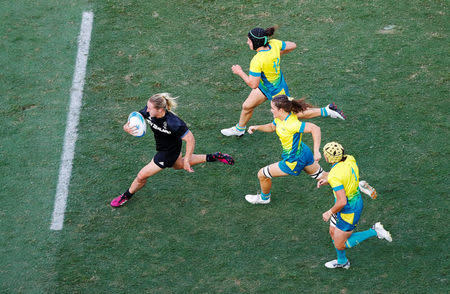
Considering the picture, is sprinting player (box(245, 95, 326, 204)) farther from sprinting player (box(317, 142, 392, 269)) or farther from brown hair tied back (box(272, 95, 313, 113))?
sprinting player (box(317, 142, 392, 269))

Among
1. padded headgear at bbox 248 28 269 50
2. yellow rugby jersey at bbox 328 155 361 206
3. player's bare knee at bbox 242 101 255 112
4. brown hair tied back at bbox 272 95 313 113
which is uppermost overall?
padded headgear at bbox 248 28 269 50

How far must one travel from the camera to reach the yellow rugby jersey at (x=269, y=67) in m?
8.25

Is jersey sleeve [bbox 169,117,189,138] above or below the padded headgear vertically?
below

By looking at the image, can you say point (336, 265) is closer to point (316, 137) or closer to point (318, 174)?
point (318, 174)

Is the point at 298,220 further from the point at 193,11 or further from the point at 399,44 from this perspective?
the point at 193,11

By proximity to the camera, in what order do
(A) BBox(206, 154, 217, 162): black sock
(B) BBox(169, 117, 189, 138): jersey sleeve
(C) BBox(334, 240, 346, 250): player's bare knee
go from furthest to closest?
(A) BBox(206, 154, 217, 162): black sock < (B) BBox(169, 117, 189, 138): jersey sleeve < (C) BBox(334, 240, 346, 250): player's bare knee

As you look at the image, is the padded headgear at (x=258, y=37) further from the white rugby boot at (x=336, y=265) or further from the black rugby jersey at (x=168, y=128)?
the white rugby boot at (x=336, y=265)

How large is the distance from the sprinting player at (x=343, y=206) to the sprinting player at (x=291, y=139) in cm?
57

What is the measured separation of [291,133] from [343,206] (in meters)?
1.30

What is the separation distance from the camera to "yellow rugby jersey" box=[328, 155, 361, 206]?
6.52 metres

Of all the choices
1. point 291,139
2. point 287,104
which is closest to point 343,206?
point 291,139

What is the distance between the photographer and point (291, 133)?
23.8ft

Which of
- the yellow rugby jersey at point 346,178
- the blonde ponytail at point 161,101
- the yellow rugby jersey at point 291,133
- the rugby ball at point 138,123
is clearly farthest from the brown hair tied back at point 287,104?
the rugby ball at point 138,123

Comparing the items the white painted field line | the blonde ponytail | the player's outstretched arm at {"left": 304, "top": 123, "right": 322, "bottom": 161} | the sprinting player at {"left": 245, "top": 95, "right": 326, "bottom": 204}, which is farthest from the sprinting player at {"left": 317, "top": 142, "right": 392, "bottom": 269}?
the white painted field line
